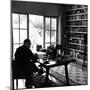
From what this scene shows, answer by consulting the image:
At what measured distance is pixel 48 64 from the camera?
3.57 meters

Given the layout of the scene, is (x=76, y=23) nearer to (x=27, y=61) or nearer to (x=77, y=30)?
(x=77, y=30)

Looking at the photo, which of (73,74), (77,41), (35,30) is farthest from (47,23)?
(73,74)

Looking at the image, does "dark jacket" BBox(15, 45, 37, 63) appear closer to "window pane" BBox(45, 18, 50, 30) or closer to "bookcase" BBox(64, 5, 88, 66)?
"window pane" BBox(45, 18, 50, 30)

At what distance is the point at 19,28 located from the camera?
338 centimetres

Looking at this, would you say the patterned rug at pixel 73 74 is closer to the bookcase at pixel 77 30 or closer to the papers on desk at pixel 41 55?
the bookcase at pixel 77 30

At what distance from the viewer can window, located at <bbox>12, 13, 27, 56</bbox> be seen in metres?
3.34

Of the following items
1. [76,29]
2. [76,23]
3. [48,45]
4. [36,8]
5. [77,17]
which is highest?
[36,8]

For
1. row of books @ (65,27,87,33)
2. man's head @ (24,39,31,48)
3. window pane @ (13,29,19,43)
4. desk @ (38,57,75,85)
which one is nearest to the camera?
window pane @ (13,29,19,43)

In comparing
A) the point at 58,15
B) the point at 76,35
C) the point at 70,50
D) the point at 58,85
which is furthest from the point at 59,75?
the point at 58,15

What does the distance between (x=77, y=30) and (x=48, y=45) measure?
57 cm

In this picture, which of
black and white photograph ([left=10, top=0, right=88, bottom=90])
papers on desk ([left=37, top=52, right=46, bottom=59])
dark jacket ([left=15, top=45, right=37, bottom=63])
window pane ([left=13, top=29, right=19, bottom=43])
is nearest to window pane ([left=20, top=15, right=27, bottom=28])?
black and white photograph ([left=10, top=0, right=88, bottom=90])

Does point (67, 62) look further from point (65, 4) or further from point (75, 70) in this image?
point (65, 4)

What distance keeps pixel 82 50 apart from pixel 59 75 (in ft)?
1.93

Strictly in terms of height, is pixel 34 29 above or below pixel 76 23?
below
